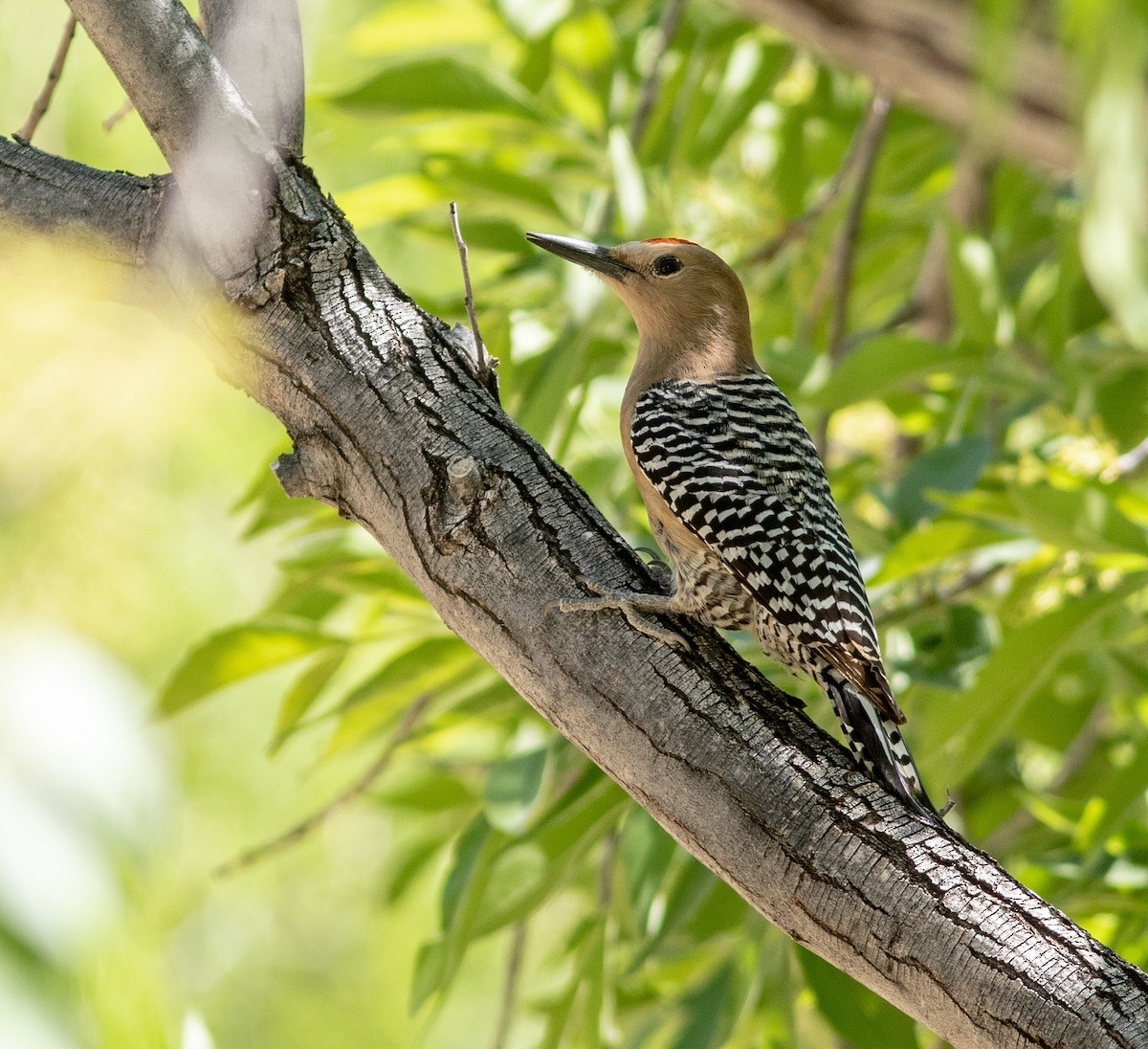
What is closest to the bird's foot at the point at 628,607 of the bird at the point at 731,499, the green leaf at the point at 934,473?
the bird at the point at 731,499

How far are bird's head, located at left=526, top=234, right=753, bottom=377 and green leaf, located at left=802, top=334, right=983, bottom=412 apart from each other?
0.55m

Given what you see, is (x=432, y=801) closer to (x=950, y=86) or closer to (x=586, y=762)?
(x=586, y=762)

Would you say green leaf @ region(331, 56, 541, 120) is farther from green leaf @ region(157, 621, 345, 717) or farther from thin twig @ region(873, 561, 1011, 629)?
thin twig @ region(873, 561, 1011, 629)

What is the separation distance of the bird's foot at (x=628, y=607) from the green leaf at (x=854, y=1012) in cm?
99

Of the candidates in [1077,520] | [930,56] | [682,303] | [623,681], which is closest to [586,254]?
[682,303]

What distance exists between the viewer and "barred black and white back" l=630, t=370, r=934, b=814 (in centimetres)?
229

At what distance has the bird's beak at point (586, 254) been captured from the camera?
2961 mm

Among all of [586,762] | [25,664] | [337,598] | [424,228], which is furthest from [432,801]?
[25,664]

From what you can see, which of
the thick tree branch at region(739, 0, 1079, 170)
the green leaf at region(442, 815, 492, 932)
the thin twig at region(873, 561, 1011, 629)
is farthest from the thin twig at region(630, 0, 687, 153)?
the green leaf at region(442, 815, 492, 932)

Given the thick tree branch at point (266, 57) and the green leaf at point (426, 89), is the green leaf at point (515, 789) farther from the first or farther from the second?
the green leaf at point (426, 89)

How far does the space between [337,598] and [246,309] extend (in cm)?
143

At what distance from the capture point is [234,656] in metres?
2.74

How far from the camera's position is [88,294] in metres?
1.77

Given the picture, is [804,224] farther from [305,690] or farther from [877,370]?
[305,690]
